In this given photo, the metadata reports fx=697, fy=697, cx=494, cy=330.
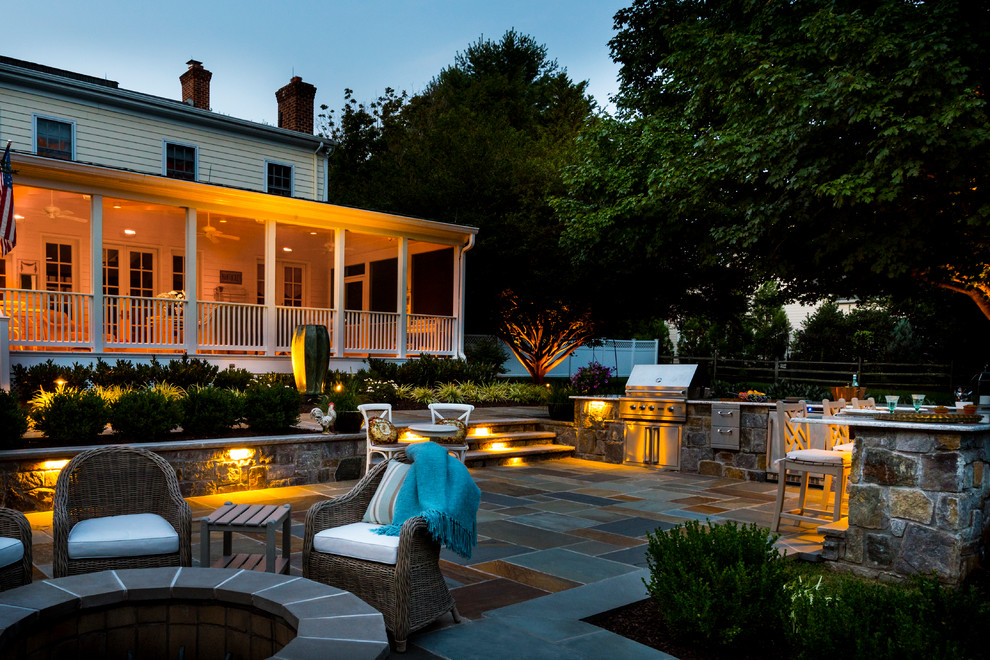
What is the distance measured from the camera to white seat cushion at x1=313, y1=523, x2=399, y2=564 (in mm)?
3291

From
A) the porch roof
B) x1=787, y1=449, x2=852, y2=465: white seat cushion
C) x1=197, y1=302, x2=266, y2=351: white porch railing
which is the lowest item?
x1=787, y1=449, x2=852, y2=465: white seat cushion

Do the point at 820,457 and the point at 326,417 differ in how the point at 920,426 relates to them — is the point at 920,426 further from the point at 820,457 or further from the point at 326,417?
the point at 326,417

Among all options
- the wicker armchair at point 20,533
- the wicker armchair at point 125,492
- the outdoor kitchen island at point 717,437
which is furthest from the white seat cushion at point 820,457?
the wicker armchair at point 20,533

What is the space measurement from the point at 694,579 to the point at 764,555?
415 mm

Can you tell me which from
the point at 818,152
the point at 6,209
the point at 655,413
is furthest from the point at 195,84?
the point at 818,152

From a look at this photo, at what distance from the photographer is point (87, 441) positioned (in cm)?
651

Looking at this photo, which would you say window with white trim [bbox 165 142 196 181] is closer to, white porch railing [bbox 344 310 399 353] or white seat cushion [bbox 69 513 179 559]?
white porch railing [bbox 344 310 399 353]

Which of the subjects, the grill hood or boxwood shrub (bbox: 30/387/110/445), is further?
the grill hood

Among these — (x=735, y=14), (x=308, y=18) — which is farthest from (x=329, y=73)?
(x=735, y=14)

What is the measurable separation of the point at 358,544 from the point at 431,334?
11.4 meters

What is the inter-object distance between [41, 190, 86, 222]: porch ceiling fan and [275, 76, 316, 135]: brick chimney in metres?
5.80

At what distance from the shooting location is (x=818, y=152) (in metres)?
8.82

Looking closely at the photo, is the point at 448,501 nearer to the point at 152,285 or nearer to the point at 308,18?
the point at 152,285

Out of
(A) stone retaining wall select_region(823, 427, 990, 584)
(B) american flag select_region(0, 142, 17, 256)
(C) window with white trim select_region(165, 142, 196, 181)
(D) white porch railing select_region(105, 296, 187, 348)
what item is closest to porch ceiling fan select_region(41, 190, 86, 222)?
(D) white porch railing select_region(105, 296, 187, 348)
